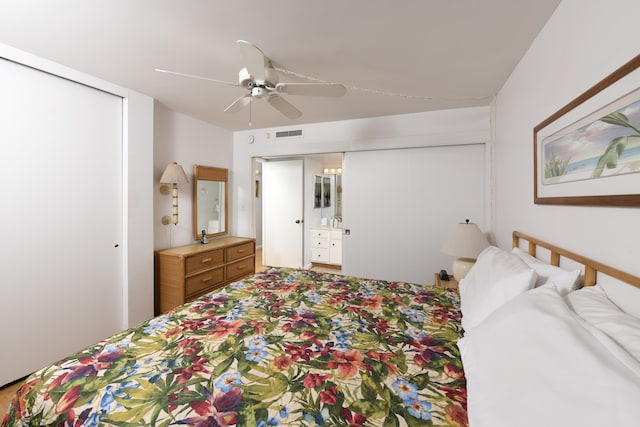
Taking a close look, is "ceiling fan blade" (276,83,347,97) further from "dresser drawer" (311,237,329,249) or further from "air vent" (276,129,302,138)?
"dresser drawer" (311,237,329,249)

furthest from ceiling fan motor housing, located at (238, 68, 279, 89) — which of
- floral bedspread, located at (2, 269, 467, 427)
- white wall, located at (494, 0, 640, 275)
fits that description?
white wall, located at (494, 0, 640, 275)

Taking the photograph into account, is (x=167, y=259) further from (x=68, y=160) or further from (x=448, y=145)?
(x=448, y=145)

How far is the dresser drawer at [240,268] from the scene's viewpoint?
3.47m

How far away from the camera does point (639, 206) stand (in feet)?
2.79

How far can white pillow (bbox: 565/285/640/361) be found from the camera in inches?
28.0

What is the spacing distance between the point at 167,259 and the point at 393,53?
2.93 metres

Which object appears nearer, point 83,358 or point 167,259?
point 83,358

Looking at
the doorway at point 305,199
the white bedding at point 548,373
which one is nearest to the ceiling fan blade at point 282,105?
the white bedding at point 548,373

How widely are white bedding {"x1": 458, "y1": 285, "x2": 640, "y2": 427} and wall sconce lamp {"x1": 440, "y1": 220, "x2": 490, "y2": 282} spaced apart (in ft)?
4.48

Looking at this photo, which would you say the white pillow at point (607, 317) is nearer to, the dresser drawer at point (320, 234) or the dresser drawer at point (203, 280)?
the dresser drawer at point (203, 280)

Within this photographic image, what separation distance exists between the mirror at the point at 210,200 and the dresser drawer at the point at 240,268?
1.91 ft

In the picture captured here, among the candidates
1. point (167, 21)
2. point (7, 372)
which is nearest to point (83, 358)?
point (7, 372)

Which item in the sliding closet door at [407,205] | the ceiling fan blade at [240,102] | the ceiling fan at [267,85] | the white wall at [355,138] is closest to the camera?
the ceiling fan at [267,85]

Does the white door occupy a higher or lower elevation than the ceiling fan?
lower
